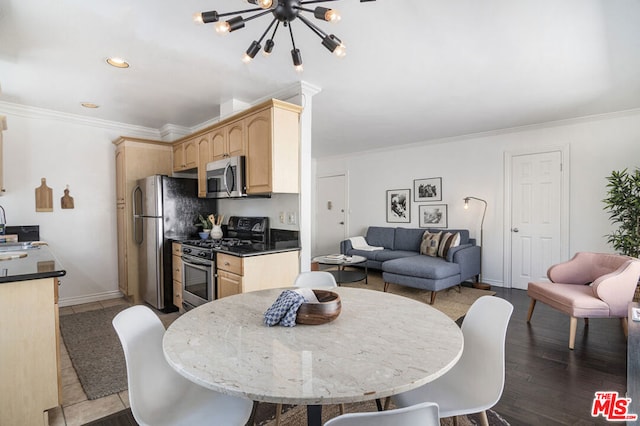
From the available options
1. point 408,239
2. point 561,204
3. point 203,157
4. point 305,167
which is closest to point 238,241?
point 203,157

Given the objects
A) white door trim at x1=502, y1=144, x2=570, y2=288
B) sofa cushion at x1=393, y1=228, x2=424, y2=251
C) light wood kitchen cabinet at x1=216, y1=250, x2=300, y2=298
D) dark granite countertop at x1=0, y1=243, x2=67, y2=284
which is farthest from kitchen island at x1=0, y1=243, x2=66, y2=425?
white door trim at x1=502, y1=144, x2=570, y2=288

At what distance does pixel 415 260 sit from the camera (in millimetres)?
4551

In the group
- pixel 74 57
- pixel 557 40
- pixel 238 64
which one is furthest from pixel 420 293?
pixel 74 57

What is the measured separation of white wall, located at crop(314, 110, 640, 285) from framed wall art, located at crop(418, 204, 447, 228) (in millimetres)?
105

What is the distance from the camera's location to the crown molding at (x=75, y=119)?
359cm

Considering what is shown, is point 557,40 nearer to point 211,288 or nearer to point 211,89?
point 211,89

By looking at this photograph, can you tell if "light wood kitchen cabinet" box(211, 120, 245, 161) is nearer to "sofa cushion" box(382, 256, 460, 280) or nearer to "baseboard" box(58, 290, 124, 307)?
"baseboard" box(58, 290, 124, 307)

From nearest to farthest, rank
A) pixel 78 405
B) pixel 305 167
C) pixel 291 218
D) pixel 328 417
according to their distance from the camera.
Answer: pixel 328 417 → pixel 78 405 → pixel 305 167 → pixel 291 218

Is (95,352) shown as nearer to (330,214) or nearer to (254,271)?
(254,271)

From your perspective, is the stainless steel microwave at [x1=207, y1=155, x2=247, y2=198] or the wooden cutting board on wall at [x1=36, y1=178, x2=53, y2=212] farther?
the wooden cutting board on wall at [x1=36, y1=178, x2=53, y2=212]

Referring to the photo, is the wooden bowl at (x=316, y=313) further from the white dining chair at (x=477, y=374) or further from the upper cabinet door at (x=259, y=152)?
the upper cabinet door at (x=259, y=152)

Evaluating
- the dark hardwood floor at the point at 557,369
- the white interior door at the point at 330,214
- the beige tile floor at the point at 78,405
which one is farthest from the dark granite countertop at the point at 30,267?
the white interior door at the point at 330,214

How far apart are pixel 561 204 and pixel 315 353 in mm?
4750

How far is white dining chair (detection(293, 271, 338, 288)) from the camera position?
79.5 inches
